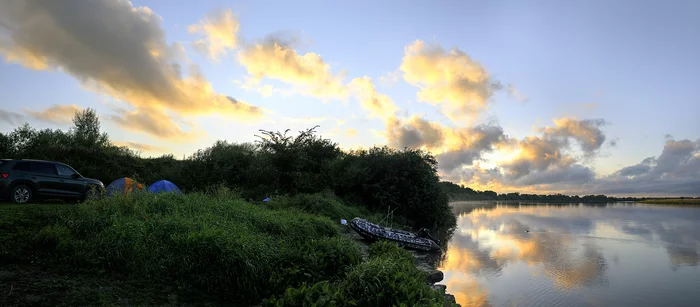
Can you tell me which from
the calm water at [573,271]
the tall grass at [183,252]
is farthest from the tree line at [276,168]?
the tall grass at [183,252]

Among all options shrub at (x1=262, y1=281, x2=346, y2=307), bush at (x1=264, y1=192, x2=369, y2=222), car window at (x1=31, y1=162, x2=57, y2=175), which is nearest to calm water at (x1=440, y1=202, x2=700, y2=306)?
bush at (x1=264, y1=192, x2=369, y2=222)

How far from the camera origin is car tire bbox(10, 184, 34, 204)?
12836mm

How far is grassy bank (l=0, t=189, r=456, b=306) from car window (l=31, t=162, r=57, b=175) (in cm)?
531

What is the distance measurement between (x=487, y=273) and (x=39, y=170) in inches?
710

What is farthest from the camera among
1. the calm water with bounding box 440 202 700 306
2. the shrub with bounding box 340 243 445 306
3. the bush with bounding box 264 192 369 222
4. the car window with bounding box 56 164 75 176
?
the bush with bounding box 264 192 369 222

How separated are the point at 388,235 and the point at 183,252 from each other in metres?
11.7

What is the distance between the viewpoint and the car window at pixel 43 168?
13652 millimetres

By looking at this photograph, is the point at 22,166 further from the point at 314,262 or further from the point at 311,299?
the point at 311,299

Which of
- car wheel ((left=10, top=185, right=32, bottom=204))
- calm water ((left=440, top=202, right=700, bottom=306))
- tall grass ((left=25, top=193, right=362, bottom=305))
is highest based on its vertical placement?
car wheel ((left=10, top=185, right=32, bottom=204))

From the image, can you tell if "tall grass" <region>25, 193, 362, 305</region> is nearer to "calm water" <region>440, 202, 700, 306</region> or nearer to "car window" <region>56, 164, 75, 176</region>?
"calm water" <region>440, 202, 700, 306</region>

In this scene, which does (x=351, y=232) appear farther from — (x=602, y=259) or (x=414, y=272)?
(x=602, y=259)

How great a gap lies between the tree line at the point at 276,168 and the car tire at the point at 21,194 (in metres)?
13.2

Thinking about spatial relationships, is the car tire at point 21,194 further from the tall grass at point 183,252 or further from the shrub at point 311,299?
the shrub at point 311,299

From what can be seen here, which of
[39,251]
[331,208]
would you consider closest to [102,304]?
[39,251]
